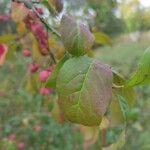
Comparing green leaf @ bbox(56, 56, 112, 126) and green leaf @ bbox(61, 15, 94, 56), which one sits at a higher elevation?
green leaf @ bbox(61, 15, 94, 56)

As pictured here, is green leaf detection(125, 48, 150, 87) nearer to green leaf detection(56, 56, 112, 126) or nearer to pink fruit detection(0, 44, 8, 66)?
green leaf detection(56, 56, 112, 126)

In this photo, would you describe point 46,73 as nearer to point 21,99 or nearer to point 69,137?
point 69,137

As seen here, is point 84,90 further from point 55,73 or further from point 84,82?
point 55,73

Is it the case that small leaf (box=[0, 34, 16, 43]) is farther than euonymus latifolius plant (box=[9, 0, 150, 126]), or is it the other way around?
small leaf (box=[0, 34, 16, 43])

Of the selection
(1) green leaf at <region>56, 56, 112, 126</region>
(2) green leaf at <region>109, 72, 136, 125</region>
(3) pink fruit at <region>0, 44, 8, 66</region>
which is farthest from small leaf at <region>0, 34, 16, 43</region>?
(1) green leaf at <region>56, 56, 112, 126</region>

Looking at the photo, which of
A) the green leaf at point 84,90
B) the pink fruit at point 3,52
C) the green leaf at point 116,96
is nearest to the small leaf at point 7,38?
the pink fruit at point 3,52

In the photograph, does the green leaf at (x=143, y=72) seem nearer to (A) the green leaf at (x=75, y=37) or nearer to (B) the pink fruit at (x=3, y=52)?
(A) the green leaf at (x=75, y=37)
